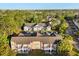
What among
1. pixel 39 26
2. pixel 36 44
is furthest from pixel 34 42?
pixel 39 26

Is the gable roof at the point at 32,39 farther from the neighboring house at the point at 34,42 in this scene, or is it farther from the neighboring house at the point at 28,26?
the neighboring house at the point at 28,26

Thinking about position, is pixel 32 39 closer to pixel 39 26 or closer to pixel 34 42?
pixel 34 42

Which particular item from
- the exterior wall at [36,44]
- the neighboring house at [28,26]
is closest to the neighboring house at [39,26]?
the neighboring house at [28,26]

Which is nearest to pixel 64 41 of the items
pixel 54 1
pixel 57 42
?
pixel 57 42

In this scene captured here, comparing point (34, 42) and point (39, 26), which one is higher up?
point (39, 26)

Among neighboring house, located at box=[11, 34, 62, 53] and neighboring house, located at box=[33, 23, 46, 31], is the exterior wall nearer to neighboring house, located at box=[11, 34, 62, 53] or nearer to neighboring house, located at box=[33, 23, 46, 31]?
neighboring house, located at box=[11, 34, 62, 53]

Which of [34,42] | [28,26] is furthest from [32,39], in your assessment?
[28,26]

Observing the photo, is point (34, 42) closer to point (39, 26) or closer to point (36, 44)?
point (36, 44)

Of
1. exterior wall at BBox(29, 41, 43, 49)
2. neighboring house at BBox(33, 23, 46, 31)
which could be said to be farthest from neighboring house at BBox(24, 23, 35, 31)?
exterior wall at BBox(29, 41, 43, 49)

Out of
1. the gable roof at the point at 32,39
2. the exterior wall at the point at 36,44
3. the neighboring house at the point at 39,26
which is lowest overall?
the exterior wall at the point at 36,44
